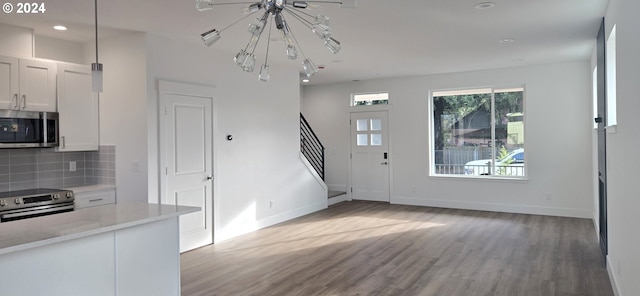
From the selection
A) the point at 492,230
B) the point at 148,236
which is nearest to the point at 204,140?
the point at 148,236

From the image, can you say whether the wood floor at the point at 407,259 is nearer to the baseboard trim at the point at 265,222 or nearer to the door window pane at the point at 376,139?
the baseboard trim at the point at 265,222

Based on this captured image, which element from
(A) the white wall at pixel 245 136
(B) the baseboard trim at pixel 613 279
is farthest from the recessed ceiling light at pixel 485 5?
(A) the white wall at pixel 245 136

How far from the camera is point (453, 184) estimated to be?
820 cm

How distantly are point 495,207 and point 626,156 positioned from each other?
509 cm

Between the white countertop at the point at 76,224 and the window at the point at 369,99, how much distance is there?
6.48 metres

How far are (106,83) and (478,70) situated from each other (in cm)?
617

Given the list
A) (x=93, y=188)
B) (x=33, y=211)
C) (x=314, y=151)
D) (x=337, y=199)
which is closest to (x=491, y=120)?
(x=337, y=199)

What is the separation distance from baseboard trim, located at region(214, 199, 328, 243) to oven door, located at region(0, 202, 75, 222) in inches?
75.1

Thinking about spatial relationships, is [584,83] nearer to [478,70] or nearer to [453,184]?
[478,70]

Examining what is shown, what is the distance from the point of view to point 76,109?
483 cm

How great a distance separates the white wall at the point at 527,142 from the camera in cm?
710

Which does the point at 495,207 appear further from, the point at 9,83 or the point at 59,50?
the point at 9,83

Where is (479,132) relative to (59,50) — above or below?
below

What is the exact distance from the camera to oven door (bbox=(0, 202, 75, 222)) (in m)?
3.88
